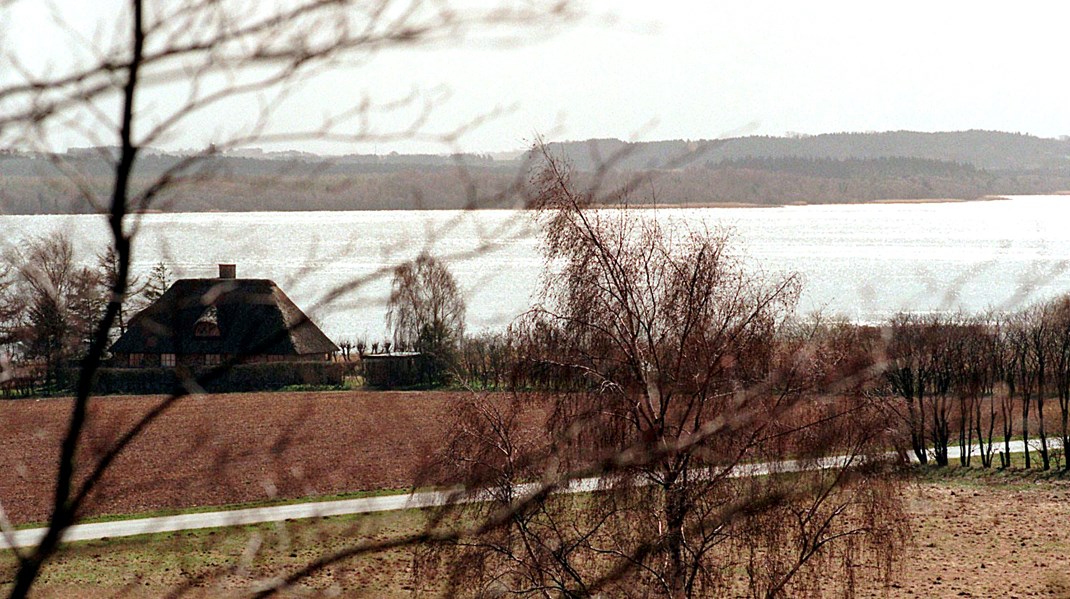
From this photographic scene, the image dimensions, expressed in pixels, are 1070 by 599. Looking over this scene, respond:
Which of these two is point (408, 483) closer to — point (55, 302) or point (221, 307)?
point (221, 307)

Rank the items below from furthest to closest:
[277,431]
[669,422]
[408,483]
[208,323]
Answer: [408,483] < [669,422] < [277,431] < [208,323]

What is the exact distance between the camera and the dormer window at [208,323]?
2.51 metres

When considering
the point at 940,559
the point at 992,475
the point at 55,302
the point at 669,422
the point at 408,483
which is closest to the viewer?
the point at 55,302

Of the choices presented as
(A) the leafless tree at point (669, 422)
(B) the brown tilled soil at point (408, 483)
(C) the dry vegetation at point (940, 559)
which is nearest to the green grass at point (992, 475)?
(B) the brown tilled soil at point (408, 483)

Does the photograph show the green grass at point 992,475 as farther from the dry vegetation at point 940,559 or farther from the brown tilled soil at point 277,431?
the brown tilled soil at point 277,431

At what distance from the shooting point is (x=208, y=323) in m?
2.70

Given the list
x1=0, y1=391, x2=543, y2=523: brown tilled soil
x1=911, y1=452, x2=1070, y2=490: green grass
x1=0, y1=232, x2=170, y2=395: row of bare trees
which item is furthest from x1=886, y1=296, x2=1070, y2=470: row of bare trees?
x1=0, y1=232, x2=170, y2=395: row of bare trees

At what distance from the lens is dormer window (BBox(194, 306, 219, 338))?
8.25 feet

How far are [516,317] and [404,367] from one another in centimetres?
2435

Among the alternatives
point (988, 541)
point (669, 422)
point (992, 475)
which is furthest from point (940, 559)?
point (669, 422)

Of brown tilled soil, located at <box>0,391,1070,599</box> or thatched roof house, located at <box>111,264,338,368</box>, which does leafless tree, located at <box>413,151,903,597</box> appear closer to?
brown tilled soil, located at <box>0,391,1070,599</box>

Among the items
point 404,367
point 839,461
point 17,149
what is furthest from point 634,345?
point 404,367

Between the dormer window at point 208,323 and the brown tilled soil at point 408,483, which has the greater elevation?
the dormer window at point 208,323

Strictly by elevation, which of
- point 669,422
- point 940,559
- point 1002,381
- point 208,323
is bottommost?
point 940,559
